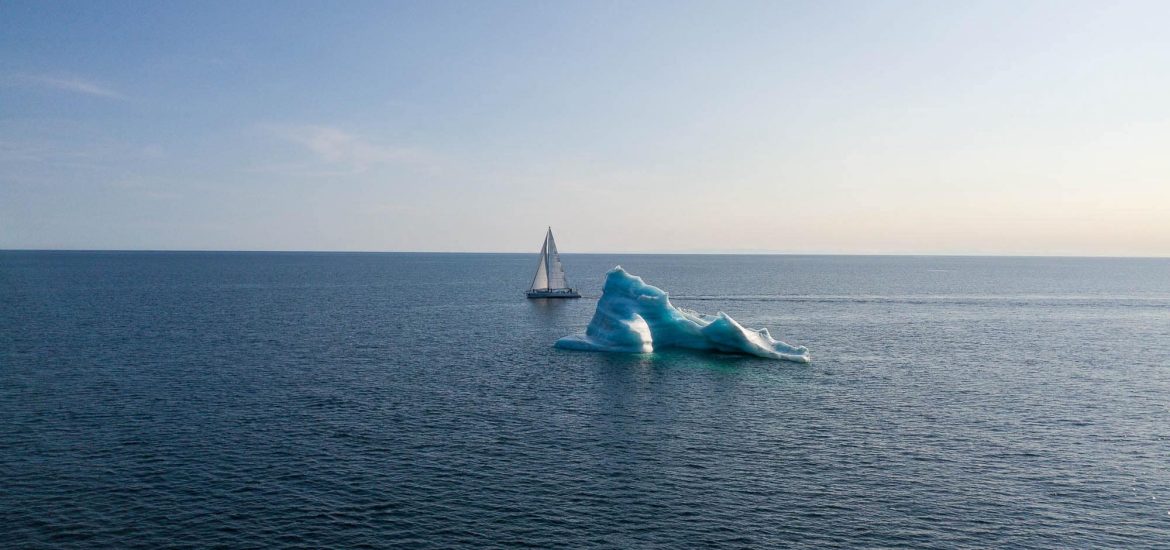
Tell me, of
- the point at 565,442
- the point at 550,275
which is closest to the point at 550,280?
the point at 550,275

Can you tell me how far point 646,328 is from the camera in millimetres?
83312

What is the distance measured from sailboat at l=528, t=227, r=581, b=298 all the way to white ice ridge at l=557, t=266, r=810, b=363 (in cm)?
6307

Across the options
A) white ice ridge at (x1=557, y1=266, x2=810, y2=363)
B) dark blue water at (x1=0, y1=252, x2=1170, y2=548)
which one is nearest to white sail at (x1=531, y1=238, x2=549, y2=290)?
dark blue water at (x1=0, y1=252, x2=1170, y2=548)

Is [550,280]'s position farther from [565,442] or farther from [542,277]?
[565,442]

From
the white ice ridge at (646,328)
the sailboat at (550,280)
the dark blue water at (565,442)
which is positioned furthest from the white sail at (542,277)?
the white ice ridge at (646,328)

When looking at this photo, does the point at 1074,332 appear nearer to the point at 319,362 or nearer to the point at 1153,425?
the point at 1153,425

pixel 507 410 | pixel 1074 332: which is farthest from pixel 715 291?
pixel 507 410

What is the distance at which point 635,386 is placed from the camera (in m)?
64.3

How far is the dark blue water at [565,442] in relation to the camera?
33969 millimetres

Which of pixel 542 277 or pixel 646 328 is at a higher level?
pixel 542 277

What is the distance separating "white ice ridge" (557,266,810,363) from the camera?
79.7m

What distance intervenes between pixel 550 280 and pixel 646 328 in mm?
69051

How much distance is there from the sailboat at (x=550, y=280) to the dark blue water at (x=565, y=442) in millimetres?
55855

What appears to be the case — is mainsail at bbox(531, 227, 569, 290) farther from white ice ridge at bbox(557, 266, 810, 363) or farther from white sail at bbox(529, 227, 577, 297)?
white ice ridge at bbox(557, 266, 810, 363)
